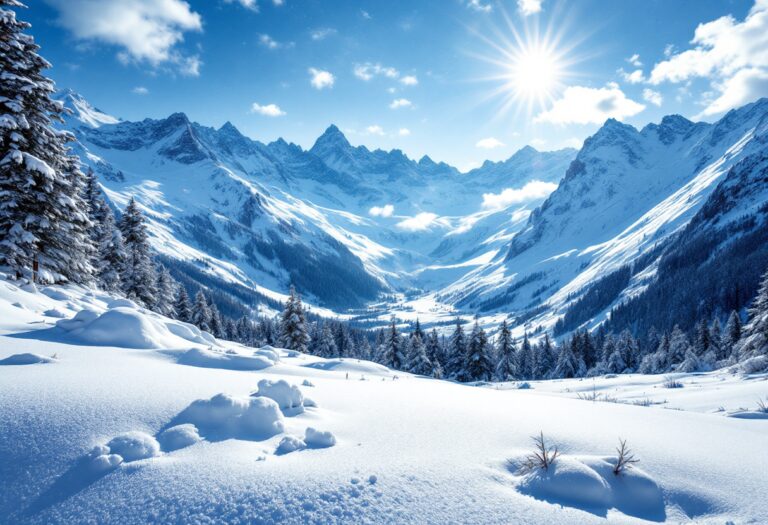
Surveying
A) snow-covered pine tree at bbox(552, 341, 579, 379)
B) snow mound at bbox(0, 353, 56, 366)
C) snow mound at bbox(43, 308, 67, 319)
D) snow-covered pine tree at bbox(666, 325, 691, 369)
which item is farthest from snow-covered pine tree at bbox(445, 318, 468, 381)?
snow mound at bbox(0, 353, 56, 366)

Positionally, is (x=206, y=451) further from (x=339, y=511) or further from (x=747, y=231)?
A: (x=747, y=231)

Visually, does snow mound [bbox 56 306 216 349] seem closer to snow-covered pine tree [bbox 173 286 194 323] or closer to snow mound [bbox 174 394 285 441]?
snow mound [bbox 174 394 285 441]

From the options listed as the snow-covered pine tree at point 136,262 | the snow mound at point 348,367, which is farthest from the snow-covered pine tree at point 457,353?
the snow-covered pine tree at point 136,262

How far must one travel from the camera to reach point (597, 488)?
348 cm

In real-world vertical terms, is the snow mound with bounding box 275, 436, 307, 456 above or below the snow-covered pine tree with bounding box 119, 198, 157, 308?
below

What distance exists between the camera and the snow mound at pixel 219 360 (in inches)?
318

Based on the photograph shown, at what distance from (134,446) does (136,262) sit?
3551 centimetres

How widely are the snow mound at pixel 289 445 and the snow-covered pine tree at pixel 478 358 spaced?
136ft

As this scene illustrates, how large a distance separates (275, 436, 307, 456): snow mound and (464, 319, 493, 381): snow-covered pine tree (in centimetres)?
4147

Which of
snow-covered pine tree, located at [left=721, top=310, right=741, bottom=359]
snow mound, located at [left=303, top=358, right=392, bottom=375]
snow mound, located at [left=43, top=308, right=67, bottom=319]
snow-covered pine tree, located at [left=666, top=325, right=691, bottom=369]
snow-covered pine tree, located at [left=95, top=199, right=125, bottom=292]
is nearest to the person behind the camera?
snow mound, located at [left=43, top=308, right=67, bottom=319]

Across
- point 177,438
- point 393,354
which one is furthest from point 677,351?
point 177,438

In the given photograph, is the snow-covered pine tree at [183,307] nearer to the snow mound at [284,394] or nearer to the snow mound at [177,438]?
the snow mound at [284,394]

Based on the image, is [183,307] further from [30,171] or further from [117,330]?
[117,330]

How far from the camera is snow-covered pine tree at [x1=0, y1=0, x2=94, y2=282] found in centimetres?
1401
